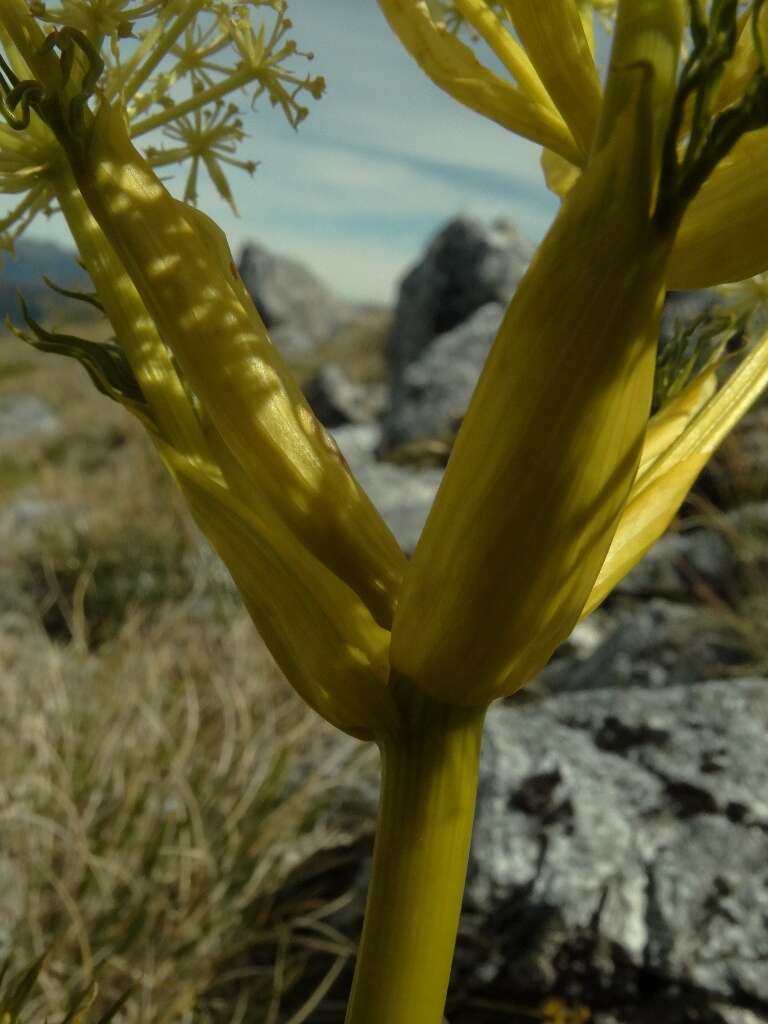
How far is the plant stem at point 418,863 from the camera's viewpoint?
53cm

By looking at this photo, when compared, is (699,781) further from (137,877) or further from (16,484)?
(16,484)

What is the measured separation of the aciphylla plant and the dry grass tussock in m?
0.96

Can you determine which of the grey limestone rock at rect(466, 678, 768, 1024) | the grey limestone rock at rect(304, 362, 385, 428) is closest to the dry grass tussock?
the grey limestone rock at rect(466, 678, 768, 1024)

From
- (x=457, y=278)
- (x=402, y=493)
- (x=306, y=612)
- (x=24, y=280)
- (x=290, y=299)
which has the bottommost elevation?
(x=306, y=612)

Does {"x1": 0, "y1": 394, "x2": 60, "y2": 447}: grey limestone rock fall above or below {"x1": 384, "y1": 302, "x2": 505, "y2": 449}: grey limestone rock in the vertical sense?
above

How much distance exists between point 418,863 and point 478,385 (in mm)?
246

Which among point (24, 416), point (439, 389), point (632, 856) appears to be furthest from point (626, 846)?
point (24, 416)

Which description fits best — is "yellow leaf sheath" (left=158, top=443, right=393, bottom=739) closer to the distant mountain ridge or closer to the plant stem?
the plant stem

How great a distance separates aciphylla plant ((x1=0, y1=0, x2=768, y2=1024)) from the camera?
42 centimetres

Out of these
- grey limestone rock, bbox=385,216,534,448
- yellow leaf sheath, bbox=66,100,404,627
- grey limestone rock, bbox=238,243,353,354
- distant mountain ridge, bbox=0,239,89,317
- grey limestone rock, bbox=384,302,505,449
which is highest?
grey limestone rock, bbox=238,243,353,354

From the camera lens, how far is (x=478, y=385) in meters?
0.47

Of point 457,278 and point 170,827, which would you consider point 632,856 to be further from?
point 457,278

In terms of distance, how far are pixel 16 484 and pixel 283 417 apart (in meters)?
9.94

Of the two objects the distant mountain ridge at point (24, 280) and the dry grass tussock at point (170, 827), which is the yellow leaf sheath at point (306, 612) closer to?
the distant mountain ridge at point (24, 280)
